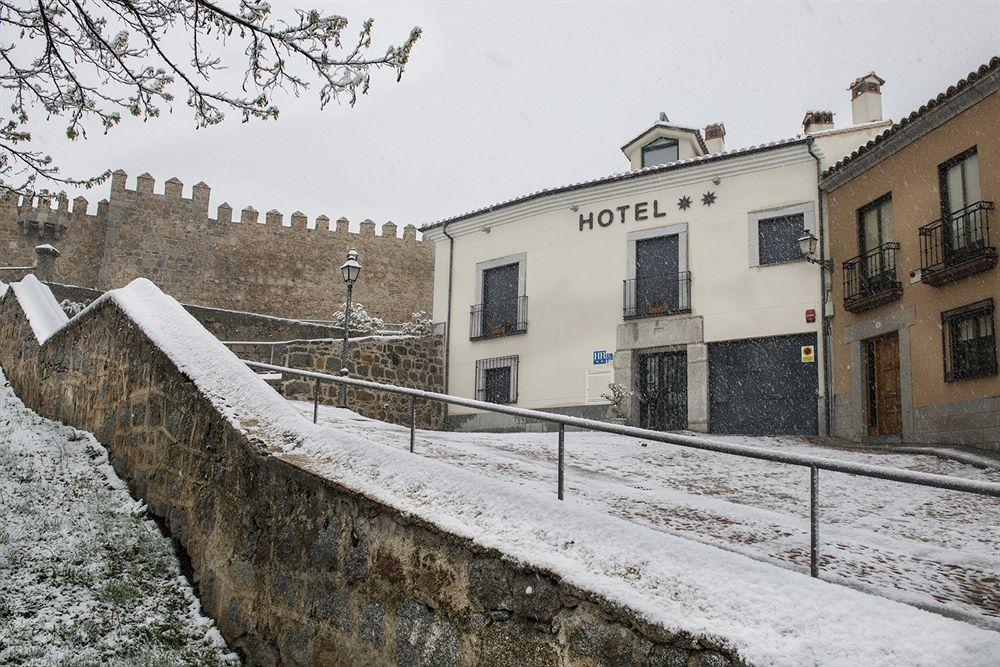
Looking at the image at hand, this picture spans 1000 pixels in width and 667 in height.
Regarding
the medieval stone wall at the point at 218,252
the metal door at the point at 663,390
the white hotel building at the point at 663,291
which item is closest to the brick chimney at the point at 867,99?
the white hotel building at the point at 663,291

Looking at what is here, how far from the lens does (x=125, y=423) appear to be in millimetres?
6926

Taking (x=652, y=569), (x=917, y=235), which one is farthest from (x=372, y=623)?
(x=917, y=235)

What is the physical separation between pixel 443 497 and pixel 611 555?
113 centimetres

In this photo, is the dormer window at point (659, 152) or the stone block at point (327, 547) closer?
the stone block at point (327, 547)

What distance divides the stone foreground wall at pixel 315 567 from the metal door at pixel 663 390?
11.2 meters

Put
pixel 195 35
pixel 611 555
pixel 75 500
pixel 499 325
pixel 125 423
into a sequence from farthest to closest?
pixel 499 325 < pixel 125 423 < pixel 75 500 < pixel 195 35 < pixel 611 555

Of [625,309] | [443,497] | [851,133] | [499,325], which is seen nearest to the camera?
[443,497]

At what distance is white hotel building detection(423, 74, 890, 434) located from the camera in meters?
15.1

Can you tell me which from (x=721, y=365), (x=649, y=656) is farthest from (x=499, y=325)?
(x=649, y=656)

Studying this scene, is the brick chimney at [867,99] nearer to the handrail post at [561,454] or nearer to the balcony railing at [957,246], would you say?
the balcony railing at [957,246]

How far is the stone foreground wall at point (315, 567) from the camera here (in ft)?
11.8

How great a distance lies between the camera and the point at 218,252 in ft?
102

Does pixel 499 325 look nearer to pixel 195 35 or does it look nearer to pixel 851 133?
pixel 851 133

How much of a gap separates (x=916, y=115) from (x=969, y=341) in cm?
368
